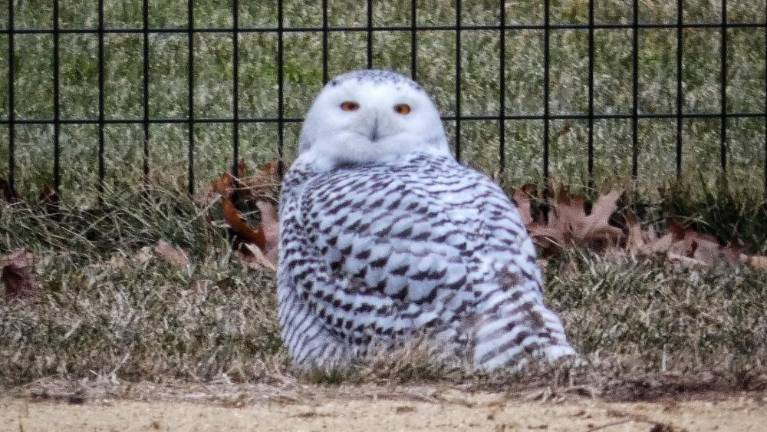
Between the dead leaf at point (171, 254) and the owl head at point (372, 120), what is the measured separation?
1.36 meters

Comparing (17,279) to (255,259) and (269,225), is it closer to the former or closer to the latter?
(255,259)

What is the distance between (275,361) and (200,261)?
171cm

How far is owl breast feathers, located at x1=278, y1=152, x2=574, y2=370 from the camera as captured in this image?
3.61 meters

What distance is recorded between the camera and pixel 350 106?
4.20 metres

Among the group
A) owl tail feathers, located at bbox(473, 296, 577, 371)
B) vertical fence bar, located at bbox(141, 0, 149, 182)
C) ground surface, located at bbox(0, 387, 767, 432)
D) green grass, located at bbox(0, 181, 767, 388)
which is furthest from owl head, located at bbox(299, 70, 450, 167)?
vertical fence bar, located at bbox(141, 0, 149, 182)

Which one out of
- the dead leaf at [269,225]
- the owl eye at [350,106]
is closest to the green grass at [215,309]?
the dead leaf at [269,225]

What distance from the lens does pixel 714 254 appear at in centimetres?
558

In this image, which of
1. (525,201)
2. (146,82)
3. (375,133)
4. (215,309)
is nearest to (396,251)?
(375,133)

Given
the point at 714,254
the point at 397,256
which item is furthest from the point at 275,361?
the point at 714,254

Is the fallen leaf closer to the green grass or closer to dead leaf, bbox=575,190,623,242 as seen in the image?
the green grass

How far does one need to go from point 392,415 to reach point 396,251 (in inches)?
22.6

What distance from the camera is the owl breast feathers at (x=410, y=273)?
3.61 metres

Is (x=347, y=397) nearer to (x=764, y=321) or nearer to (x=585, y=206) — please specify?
(x=764, y=321)

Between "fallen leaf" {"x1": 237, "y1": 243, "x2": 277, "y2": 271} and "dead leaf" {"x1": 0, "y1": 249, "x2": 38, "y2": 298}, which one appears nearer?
"dead leaf" {"x1": 0, "y1": 249, "x2": 38, "y2": 298}
